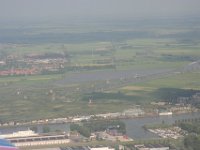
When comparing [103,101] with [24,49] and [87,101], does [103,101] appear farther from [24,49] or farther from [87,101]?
[24,49]

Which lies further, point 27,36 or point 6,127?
point 27,36

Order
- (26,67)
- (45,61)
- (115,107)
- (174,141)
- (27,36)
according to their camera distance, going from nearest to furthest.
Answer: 1. (174,141)
2. (115,107)
3. (26,67)
4. (45,61)
5. (27,36)

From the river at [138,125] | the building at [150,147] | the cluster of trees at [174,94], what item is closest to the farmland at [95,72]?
the cluster of trees at [174,94]

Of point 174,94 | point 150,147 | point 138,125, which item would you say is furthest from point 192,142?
point 174,94

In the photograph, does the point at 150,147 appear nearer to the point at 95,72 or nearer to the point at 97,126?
the point at 97,126

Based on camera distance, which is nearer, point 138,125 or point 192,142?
Result: point 192,142

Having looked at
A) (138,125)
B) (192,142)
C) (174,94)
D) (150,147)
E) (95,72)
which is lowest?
(150,147)

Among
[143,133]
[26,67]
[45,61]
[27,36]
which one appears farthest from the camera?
[27,36]

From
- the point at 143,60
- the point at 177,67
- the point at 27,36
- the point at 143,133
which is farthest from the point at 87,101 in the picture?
the point at 27,36
